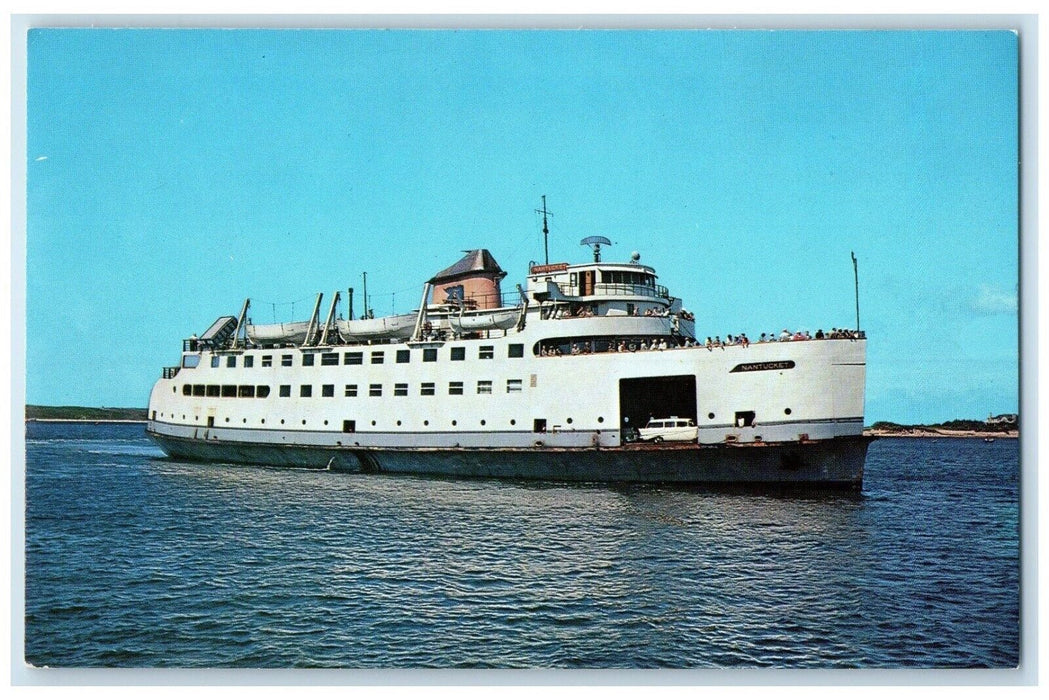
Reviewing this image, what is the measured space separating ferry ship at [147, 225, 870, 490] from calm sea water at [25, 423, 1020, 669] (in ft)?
4.54

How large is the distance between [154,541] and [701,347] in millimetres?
13145

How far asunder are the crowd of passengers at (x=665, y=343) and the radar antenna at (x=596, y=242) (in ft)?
8.58

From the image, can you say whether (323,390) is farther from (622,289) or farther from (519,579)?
(519,579)

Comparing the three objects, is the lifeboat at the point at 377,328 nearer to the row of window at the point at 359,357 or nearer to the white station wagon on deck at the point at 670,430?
the row of window at the point at 359,357

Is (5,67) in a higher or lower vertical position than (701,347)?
higher

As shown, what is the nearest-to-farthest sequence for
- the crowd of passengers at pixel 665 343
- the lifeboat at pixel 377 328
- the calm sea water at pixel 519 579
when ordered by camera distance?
the calm sea water at pixel 519 579 → the crowd of passengers at pixel 665 343 → the lifeboat at pixel 377 328

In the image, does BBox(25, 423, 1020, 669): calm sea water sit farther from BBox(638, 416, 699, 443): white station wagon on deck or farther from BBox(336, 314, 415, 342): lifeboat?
BBox(336, 314, 415, 342): lifeboat

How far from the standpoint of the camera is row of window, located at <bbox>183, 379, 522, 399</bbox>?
955 inches

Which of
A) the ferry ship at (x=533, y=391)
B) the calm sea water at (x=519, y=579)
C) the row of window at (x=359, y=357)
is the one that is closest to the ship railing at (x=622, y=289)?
the ferry ship at (x=533, y=391)

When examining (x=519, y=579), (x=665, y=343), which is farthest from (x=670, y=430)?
(x=519, y=579)

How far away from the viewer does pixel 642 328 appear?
23.9 metres

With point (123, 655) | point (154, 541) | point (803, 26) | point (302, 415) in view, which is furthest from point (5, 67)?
point (302, 415)

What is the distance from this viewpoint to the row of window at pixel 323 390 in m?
24.3
